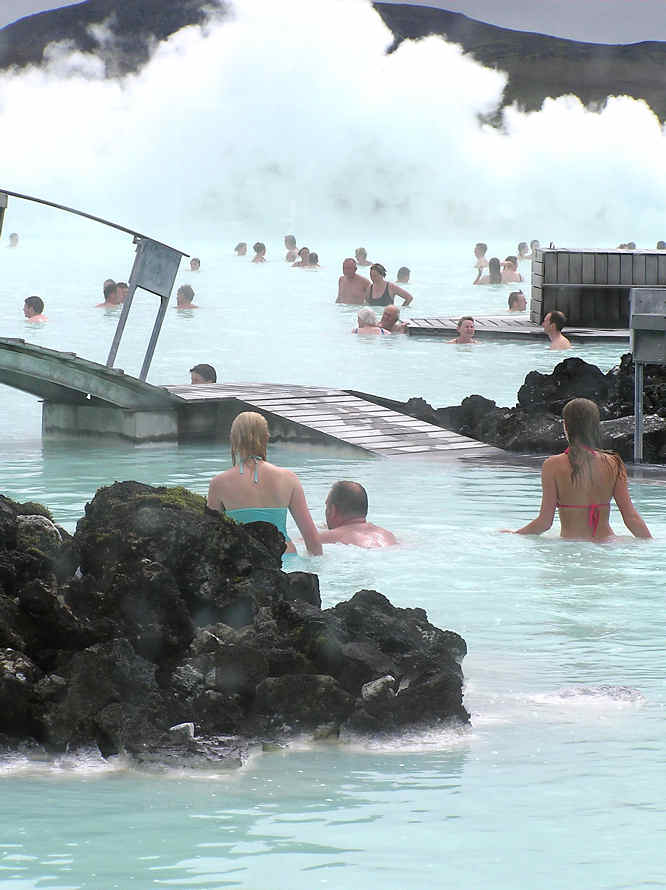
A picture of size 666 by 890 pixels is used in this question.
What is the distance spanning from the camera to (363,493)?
28.5ft

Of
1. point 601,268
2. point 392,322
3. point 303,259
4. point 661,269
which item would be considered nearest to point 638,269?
point 661,269

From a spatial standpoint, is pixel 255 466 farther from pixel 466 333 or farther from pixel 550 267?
pixel 550 267

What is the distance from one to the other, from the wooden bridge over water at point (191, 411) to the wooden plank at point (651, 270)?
823 centimetres

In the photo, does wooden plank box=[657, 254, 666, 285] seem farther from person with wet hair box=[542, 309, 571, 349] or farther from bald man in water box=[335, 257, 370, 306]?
bald man in water box=[335, 257, 370, 306]

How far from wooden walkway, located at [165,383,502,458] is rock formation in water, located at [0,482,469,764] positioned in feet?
22.2

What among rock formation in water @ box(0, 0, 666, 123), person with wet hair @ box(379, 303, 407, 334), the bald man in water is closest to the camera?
person with wet hair @ box(379, 303, 407, 334)

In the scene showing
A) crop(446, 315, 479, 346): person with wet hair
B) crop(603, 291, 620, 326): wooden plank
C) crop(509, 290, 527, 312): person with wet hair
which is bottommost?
crop(446, 315, 479, 346): person with wet hair

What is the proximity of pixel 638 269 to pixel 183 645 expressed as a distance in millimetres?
16842

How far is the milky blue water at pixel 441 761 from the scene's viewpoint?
433cm

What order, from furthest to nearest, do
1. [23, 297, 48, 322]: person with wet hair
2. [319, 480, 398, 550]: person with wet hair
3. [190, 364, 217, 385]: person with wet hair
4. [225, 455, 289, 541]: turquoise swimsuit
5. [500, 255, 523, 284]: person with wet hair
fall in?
[500, 255, 523, 284]: person with wet hair → [23, 297, 48, 322]: person with wet hair → [190, 364, 217, 385]: person with wet hair → [319, 480, 398, 550]: person with wet hair → [225, 455, 289, 541]: turquoise swimsuit

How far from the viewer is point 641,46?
4744 inches

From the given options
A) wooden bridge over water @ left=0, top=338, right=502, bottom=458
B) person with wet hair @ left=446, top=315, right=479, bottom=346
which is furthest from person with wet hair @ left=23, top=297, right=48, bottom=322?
wooden bridge over water @ left=0, top=338, right=502, bottom=458

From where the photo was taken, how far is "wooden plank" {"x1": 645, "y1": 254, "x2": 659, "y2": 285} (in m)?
21.4

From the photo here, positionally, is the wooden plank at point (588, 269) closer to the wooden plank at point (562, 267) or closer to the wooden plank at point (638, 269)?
the wooden plank at point (562, 267)
